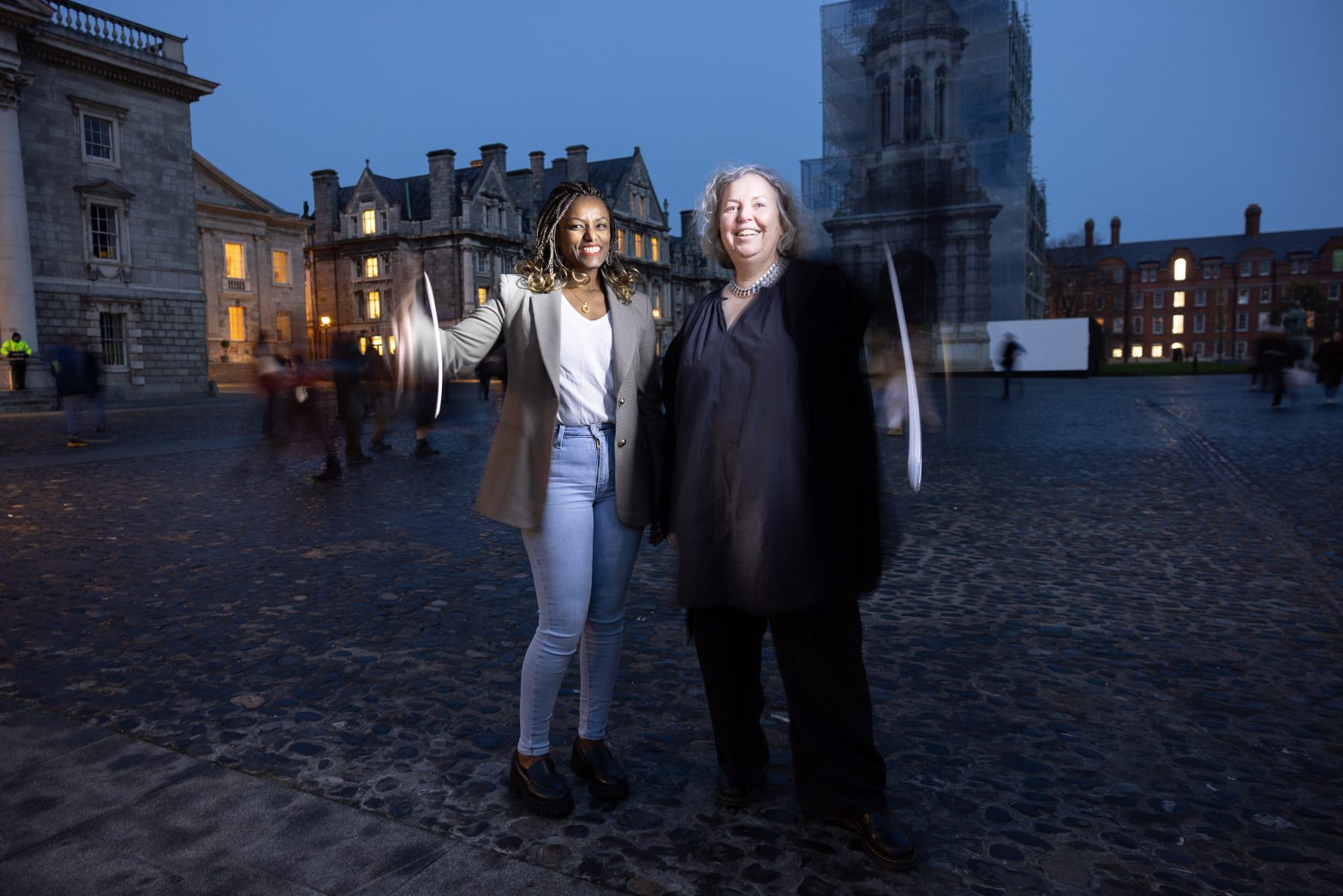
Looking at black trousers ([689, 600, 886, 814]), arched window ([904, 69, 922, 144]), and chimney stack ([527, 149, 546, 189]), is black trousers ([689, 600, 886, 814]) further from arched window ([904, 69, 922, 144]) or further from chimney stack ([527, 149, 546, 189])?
chimney stack ([527, 149, 546, 189])

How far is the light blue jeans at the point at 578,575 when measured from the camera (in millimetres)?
2674

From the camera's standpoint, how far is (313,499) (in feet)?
28.4

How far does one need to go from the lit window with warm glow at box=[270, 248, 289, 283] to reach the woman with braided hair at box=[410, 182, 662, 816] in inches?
1943

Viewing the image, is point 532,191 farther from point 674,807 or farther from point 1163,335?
point 1163,335

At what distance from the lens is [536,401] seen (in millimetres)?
2697

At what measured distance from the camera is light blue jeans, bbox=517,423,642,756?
2674 mm

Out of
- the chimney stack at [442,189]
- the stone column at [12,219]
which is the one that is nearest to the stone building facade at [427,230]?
the chimney stack at [442,189]

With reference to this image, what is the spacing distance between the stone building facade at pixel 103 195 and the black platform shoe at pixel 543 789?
28.7m

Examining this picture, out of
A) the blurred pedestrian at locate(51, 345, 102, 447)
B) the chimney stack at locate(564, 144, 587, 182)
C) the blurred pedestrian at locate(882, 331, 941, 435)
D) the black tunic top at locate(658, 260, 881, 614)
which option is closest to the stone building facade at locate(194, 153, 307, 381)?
the chimney stack at locate(564, 144, 587, 182)

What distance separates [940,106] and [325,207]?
115ft

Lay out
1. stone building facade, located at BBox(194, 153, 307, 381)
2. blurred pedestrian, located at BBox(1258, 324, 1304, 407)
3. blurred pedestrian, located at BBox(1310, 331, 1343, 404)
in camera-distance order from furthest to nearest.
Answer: stone building facade, located at BBox(194, 153, 307, 381), blurred pedestrian, located at BBox(1258, 324, 1304, 407), blurred pedestrian, located at BBox(1310, 331, 1343, 404)

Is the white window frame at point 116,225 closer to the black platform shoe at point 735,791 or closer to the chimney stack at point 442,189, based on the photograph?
the chimney stack at point 442,189

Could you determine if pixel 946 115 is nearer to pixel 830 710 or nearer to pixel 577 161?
pixel 577 161

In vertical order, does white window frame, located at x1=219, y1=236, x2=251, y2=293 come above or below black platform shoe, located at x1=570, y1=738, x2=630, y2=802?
above
